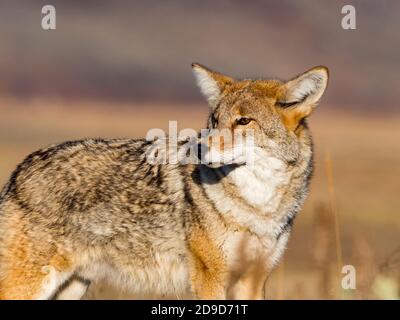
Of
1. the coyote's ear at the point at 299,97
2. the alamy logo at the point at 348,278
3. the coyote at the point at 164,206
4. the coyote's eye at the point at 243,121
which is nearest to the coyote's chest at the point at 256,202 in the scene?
the coyote at the point at 164,206

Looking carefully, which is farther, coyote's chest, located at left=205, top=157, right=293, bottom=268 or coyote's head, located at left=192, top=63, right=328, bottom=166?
coyote's chest, located at left=205, top=157, right=293, bottom=268

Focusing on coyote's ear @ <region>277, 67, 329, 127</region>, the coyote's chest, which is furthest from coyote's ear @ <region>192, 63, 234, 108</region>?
the coyote's chest

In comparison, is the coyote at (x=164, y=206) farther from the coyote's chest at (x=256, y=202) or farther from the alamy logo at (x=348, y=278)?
the alamy logo at (x=348, y=278)

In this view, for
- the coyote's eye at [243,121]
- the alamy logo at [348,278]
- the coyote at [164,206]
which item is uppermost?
the coyote's eye at [243,121]

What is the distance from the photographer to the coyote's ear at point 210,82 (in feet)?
21.4

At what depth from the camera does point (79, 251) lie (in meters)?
6.48

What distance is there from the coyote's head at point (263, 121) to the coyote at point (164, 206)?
1 centimetres

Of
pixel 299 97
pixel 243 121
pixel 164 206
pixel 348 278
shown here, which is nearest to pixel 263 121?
pixel 243 121

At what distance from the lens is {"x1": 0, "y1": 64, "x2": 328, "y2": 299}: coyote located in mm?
6020

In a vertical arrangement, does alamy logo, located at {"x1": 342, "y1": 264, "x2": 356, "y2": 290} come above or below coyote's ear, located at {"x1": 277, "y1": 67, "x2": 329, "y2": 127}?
below

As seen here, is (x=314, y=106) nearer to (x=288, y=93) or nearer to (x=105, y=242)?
(x=288, y=93)

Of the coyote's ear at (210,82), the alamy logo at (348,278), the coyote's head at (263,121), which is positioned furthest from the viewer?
the coyote's ear at (210,82)

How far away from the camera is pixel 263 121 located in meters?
6.01

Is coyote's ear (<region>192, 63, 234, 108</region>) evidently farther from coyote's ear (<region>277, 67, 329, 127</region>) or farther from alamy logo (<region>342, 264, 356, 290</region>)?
alamy logo (<region>342, 264, 356, 290</region>)
